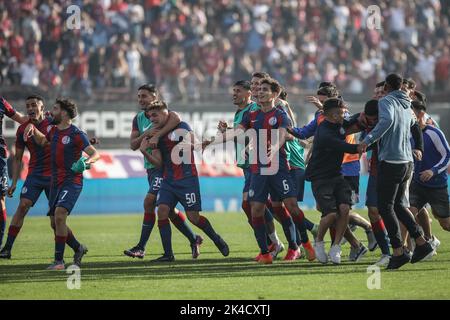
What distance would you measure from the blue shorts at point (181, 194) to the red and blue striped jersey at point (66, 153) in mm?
1223

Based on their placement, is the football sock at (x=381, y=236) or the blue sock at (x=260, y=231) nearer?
the football sock at (x=381, y=236)

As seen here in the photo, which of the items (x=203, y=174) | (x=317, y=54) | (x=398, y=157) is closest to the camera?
(x=398, y=157)

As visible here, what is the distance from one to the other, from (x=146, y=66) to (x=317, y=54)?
6054 mm

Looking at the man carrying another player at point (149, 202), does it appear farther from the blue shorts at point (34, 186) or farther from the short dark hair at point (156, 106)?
the blue shorts at point (34, 186)

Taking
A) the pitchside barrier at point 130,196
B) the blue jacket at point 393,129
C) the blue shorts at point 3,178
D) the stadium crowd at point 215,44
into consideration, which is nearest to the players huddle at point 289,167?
the blue jacket at point 393,129

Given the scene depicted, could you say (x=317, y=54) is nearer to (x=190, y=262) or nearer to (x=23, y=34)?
(x=23, y=34)

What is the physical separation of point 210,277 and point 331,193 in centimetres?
207

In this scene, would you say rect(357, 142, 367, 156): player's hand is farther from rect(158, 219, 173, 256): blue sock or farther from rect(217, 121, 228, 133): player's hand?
rect(158, 219, 173, 256): blue sock

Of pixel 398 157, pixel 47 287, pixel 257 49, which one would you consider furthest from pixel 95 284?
pixel 257 49

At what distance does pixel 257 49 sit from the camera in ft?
101

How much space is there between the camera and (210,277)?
11867 mm

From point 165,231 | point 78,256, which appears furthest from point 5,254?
point 165,231

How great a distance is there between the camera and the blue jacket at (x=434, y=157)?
45.2ft

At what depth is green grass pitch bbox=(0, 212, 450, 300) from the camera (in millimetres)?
10359
